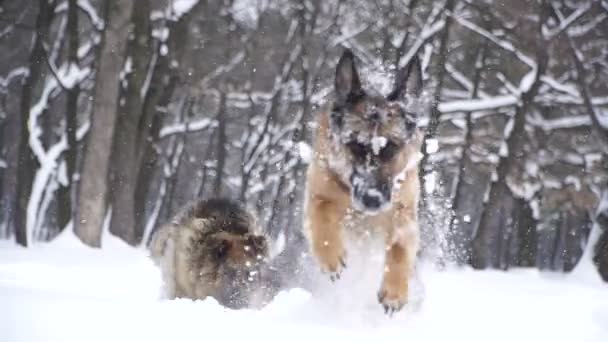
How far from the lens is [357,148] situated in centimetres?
482

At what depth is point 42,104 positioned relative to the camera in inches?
639

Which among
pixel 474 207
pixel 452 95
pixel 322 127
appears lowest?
pixel 474 207

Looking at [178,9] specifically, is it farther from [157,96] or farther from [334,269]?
[334,269]

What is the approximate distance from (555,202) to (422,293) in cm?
1275

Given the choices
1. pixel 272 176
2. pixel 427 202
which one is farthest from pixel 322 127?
pixel 272 176

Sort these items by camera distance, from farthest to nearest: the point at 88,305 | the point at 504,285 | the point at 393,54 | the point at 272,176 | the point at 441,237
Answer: the point at 272,176, the point at 393,54, the point at 504,285, the point at 441,237, the point at 88,305

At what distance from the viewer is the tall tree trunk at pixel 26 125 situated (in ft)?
52.5

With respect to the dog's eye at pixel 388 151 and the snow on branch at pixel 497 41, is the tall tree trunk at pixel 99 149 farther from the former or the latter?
the dog's eye at pixel 388 151

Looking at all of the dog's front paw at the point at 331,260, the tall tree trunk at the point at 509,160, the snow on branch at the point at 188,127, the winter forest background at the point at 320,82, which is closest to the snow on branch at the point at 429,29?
the winter forest background at the point at 320,82

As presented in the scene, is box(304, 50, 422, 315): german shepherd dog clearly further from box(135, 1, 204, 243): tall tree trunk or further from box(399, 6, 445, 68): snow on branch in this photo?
box(399, 6, 445, 68): snow on branch

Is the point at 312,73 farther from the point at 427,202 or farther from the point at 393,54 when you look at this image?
the point at 427,202

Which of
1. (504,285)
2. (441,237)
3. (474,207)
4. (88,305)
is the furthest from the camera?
(474,207)

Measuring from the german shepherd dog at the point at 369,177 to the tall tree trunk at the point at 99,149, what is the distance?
8458mm

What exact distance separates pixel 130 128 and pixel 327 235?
9.66 m
